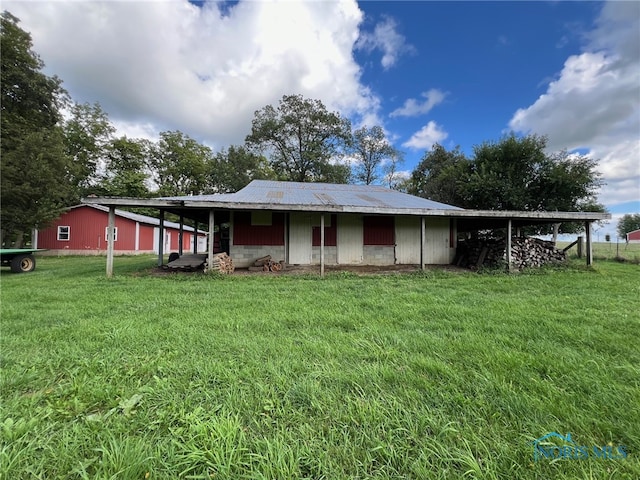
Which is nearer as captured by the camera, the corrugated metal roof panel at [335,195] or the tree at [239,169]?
the corrugated metal roof panel at [335,195]

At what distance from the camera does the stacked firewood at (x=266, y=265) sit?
9.68 meters

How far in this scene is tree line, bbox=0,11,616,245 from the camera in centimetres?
1625

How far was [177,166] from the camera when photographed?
31234 mm

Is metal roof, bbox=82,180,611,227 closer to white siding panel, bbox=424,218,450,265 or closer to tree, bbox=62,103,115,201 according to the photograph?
white siding panel, bbox=424,218,450,265

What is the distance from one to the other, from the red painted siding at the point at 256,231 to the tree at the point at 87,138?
2423cm

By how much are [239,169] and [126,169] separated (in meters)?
13.8

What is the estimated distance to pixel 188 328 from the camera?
3664mm

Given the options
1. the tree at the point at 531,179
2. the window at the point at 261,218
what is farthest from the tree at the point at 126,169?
the tree at the point at 531,179

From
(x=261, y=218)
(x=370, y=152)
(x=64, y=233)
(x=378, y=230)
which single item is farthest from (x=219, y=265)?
(x=370, y=152)

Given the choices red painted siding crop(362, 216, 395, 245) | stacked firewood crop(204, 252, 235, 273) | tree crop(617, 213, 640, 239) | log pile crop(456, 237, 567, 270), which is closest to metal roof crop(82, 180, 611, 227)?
red painted siding crop(362, 216, 395, 245)

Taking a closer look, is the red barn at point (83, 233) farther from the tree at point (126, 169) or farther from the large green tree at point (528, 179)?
the large green tree at point (528, 179)

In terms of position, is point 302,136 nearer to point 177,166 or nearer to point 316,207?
point 177,166

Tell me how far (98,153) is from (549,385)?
3673 centimetres

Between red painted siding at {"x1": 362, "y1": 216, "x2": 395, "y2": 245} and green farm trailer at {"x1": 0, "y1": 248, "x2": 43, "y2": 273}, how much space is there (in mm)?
12401
